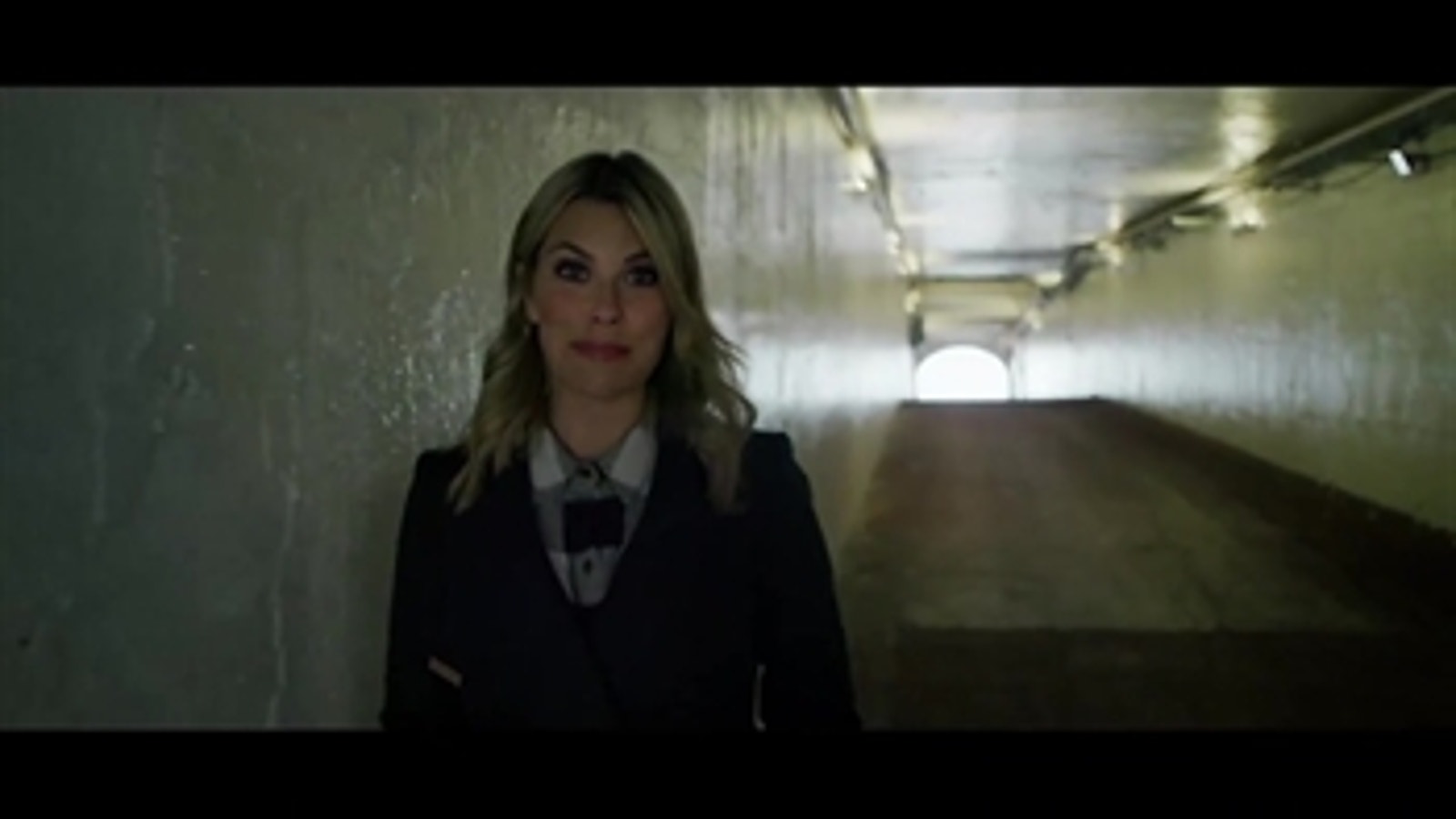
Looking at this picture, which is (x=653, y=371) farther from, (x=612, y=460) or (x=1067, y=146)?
(x=1067, y=146)

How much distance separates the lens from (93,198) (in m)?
1.19

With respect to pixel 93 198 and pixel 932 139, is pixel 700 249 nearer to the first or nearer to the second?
pixel 93 198

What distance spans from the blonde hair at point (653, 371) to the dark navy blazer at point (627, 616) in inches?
0.9

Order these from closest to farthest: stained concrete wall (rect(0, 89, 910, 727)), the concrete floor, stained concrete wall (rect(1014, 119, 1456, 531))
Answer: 1. stained concrete wall (rect(0, 89, 910, 727))
2. the concrete floor
3. stained concrete wall (rect(1014, 119, 1456, 531))

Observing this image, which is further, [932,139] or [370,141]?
[932,139]

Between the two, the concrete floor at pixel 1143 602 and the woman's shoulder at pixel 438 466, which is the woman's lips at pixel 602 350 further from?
the concrete floor at pixel 1143 602

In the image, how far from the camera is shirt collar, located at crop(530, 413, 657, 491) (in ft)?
4.74

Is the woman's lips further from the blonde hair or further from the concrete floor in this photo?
the concrete floor

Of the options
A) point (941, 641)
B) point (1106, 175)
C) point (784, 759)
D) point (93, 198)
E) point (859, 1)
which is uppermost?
point (1106, 175)

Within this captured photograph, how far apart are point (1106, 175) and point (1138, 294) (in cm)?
250

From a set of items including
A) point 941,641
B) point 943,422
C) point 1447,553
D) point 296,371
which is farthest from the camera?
point 943,422

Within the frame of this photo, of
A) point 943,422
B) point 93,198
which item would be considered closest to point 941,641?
point 93,198

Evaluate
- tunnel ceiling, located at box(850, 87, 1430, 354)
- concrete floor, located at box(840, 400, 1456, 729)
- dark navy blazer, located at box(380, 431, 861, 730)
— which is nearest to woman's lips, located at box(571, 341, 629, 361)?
dark navy blazer, located at box(380, 431, 861, 730)

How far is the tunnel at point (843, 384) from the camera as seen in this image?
4.06ft
